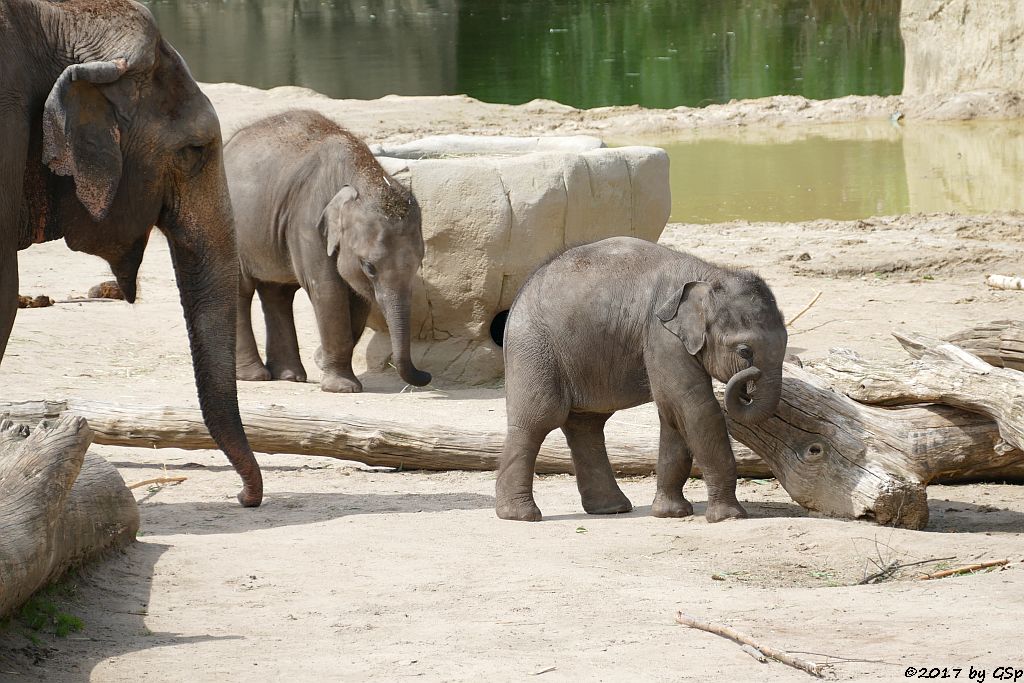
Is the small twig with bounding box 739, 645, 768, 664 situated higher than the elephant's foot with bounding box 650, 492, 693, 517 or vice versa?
the small twig with bounding box 739, 645, 768, 664

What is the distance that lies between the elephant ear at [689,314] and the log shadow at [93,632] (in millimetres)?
2200

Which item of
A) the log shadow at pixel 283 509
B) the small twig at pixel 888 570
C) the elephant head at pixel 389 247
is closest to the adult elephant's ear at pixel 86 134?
the log shadow at pixel 283 509

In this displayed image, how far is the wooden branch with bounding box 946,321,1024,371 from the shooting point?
21.5 ft

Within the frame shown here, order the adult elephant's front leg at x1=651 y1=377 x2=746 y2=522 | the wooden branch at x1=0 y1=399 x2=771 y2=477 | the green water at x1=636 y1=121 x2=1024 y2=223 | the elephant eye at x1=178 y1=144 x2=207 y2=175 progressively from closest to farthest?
the elephant eye at x1=178 y1=144 x2=207 y2=175 < the adult elephant's front leg at x1=651 y1=377 x2=746 y2=522 < the wooden branch at x1=0 y1=399 x2=771 y2=477 < the green water at x1=636 y1=121 x2=1024 y2=223

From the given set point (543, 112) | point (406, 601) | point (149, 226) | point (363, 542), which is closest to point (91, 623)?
point (406, 601)

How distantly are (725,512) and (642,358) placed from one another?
718 millimetres

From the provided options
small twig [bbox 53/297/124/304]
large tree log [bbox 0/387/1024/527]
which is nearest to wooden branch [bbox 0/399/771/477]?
large tree log [bbox 0/387/1024/527]

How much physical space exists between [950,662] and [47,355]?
723 centimetres

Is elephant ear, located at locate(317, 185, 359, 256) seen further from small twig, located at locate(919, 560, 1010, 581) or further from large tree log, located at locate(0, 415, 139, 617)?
small twig, located at locate(919, 560, 1010, 581)

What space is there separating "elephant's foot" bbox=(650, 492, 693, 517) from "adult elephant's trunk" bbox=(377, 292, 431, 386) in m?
3.35

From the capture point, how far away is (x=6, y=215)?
16.0 feet

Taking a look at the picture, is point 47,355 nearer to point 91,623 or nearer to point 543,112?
point 91,623

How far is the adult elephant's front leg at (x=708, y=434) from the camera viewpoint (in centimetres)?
572

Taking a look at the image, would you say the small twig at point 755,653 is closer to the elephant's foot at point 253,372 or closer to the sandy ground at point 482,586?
the sandy ground at point 482,586
